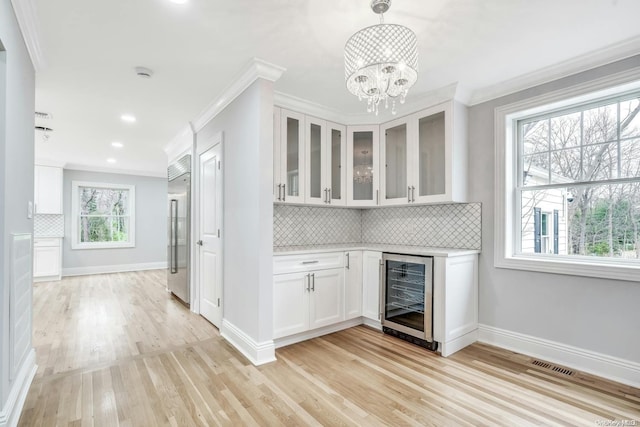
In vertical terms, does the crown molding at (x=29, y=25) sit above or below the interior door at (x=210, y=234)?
above

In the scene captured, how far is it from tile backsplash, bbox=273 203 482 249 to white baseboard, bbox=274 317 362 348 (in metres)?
0.98

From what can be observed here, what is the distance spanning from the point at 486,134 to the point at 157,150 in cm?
528

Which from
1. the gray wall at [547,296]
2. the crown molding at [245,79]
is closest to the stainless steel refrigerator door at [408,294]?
the gray wall at [547,296]

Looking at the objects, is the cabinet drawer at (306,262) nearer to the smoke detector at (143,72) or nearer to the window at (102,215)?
the smoke detector at (143,72)

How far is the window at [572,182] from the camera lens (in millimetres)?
2488

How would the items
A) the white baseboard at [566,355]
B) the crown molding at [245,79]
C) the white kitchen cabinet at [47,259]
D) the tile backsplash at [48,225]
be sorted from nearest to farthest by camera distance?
the white baseboard at [566,355], the crown molding at [245,79], the white kitchen cabinet at [47,259], the tile backsplash at [48,225]

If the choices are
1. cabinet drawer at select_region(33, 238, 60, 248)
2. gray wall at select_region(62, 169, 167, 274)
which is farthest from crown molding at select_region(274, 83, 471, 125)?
cabinet drawer at select_region(33, 238, 60, 248)

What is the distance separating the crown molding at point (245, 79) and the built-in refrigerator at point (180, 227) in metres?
1.20

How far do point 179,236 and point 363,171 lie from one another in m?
2.96

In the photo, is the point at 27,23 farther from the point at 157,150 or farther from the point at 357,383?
the point at 157,150

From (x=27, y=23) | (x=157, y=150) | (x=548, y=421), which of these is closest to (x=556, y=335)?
(x=548, y=421)

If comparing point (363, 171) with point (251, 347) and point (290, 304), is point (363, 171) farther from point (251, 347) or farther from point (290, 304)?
point (251, 347)

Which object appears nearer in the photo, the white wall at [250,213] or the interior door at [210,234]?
the white wall at [250,213]

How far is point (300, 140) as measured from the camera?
3375 mm
